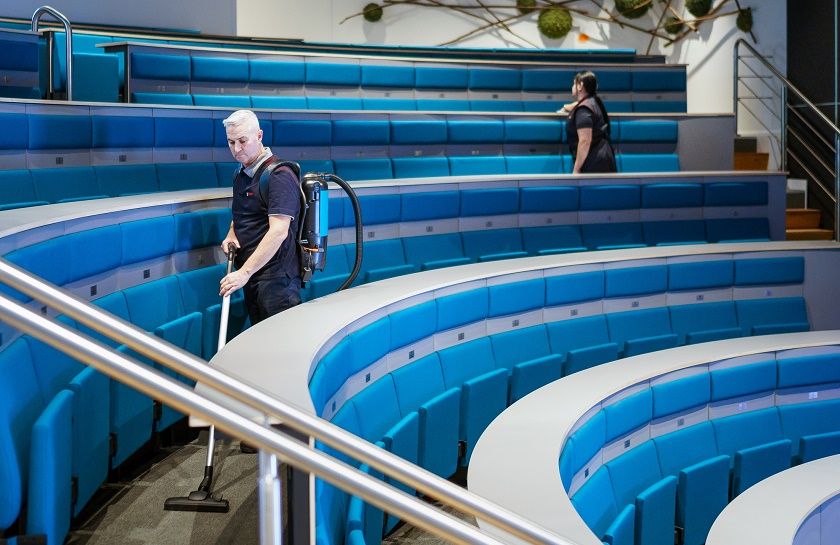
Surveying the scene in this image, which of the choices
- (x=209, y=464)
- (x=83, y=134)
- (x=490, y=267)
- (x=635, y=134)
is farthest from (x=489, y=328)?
(x=635, y=134)

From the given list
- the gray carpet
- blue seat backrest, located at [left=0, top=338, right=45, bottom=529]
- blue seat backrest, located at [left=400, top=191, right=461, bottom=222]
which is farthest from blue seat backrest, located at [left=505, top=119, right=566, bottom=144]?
blue seat backrest, located at [left=0, top=338, right=45, bottom=529]

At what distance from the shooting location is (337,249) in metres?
2.95

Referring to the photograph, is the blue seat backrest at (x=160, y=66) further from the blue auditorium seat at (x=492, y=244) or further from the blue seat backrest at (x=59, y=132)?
the blue auditorium seat at (x=492, y=244)

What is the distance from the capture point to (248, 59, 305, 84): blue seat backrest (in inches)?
169

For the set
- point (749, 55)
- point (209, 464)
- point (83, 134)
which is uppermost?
point (749, 55)

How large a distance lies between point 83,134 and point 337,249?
0.77m

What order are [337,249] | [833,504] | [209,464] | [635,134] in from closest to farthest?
[209,464]
[833,504]
[337,249]
[635,134]

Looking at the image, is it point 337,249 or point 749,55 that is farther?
point 749,55

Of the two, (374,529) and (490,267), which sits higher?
(490,267)

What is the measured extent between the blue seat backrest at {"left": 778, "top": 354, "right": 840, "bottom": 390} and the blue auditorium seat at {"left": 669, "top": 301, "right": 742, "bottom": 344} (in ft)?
1.64

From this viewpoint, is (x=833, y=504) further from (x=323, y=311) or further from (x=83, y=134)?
(x=83, y=134)

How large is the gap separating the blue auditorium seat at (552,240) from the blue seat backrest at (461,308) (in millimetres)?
977

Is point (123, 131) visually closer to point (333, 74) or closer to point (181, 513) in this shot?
point (181, 513)

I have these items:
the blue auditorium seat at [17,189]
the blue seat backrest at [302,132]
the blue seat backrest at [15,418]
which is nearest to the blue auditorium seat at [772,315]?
the blue seat backrest at [302,132]
